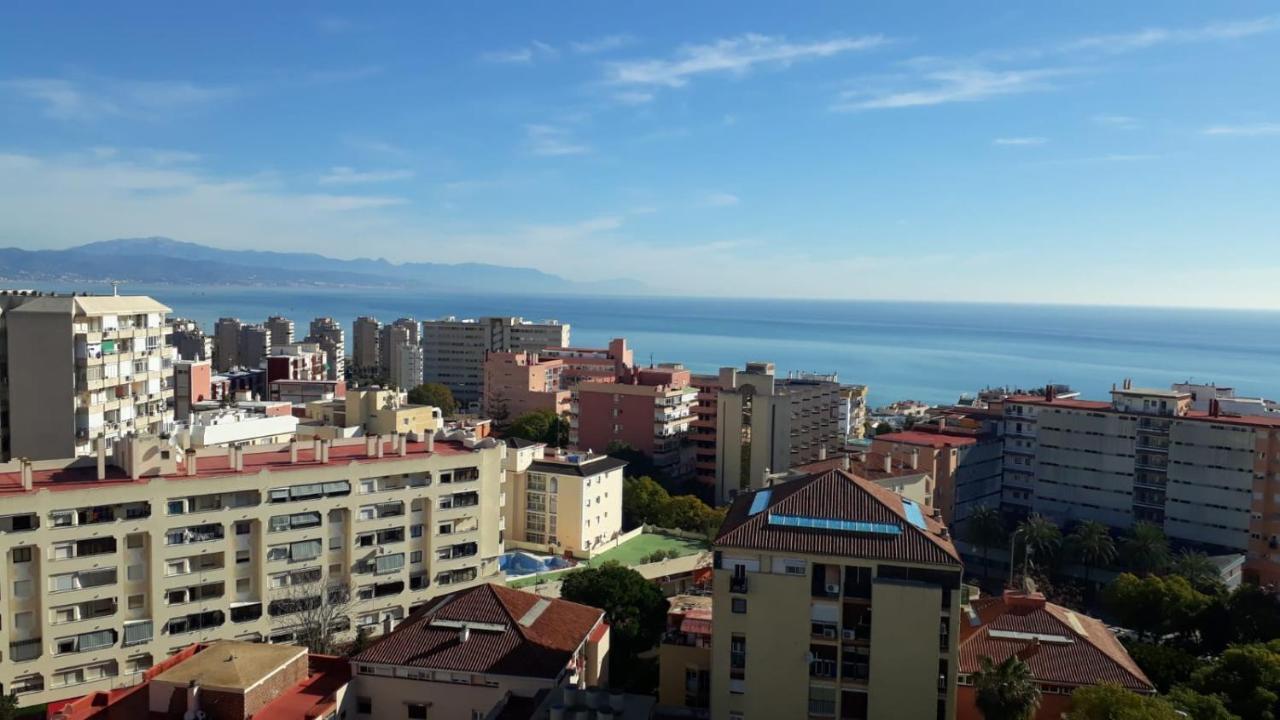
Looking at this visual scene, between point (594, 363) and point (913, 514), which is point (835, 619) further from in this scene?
point (594, 363)

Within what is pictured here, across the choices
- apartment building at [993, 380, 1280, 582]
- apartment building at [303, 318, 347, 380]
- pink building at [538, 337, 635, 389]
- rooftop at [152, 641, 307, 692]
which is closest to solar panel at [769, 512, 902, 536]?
rooftop at [152, 641, 307, 692]

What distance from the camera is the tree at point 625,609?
22.9m

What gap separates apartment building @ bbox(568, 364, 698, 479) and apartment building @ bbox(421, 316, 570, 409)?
37103 millimetres

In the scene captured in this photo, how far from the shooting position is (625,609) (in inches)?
942

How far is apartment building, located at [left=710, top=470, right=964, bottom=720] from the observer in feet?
51.4

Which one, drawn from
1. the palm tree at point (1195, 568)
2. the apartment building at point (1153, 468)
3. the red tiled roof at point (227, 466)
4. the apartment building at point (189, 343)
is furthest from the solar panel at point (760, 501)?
the apartment building at point (189, 343)

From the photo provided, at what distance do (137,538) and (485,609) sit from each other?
9588mm

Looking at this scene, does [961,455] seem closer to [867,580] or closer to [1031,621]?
[1031,621]

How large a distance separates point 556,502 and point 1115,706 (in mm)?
23180

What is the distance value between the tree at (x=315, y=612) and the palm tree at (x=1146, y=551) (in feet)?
98.9

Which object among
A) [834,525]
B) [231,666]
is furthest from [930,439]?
[231,666]

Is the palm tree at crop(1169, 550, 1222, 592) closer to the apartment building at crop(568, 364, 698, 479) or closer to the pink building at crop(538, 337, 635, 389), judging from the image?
the apartment building at crop(568, 364, 698, 479)

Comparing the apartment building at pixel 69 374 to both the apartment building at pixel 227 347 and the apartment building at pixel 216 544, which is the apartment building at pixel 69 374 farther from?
the apartment building at pixel 227 347

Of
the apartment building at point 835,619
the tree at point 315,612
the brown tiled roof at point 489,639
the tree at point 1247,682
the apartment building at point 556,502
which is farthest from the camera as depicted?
the apartment building at point 556,502
